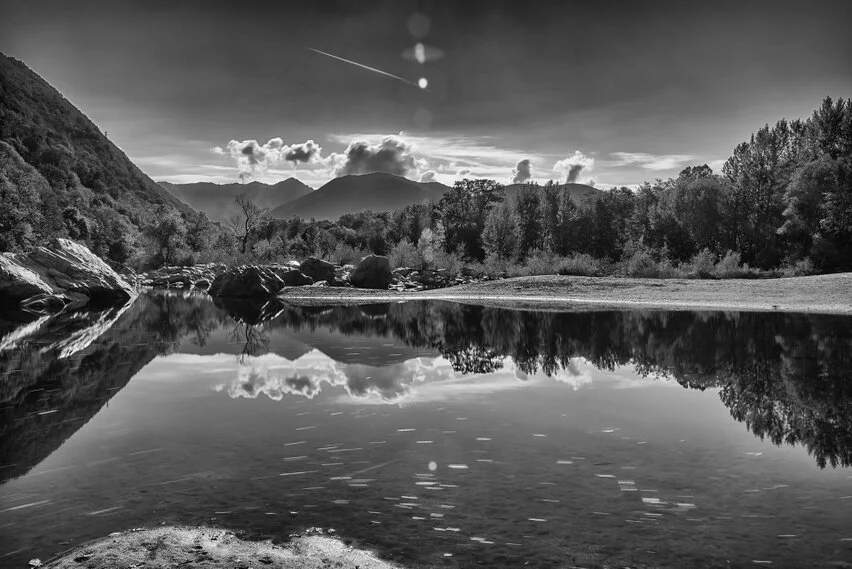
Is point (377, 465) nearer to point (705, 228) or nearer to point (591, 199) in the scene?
point (705, 228)

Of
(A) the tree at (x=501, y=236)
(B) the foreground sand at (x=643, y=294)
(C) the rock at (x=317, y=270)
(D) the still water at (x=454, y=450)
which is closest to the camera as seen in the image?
(D) the still water at (x=454, y=450)

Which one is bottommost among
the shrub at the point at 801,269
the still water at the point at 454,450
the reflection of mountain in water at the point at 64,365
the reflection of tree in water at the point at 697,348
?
the reflection of tree in water at the point at 697,348

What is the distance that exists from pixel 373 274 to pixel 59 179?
84.6 metres

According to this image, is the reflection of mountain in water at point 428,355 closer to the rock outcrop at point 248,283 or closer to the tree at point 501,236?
the rock outcrop at point 248,283

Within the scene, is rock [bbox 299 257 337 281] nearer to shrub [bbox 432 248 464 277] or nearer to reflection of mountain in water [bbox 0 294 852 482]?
shrub [bbox 432 248 464 277]

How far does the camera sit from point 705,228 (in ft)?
181

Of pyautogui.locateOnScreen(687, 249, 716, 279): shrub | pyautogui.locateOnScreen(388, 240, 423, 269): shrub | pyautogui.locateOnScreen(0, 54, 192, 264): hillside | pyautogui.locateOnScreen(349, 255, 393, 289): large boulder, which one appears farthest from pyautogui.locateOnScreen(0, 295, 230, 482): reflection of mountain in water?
pyautogui.locateOnScreen(687, 249, 716, 279): shrub

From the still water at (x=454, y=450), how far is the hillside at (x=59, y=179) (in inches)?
1706

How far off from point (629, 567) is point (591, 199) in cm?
6984

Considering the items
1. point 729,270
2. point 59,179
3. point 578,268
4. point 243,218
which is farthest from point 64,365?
point 59,179

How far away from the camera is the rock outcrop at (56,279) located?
32.5 metres

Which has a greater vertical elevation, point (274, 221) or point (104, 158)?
point (104, 158)

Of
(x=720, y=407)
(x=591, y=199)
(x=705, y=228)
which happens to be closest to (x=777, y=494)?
(x=720, y=407)

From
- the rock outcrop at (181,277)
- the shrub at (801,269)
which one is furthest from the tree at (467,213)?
the shrub at (801,269)
